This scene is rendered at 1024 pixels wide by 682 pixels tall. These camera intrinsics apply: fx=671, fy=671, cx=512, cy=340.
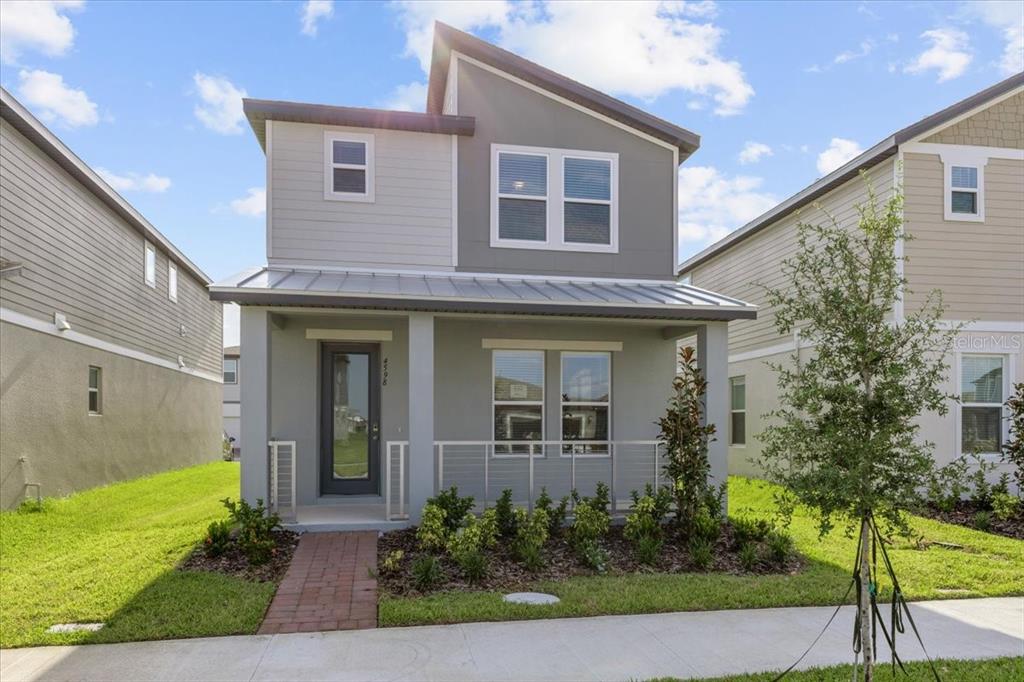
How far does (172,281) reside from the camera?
18.6 metres

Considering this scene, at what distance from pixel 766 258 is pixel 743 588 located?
1018 cm

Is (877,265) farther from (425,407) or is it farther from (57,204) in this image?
(57,204)

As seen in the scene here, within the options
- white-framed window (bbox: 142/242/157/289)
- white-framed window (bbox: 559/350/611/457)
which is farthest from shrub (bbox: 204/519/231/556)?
white-framed window (bbox: 142/242/157/289)

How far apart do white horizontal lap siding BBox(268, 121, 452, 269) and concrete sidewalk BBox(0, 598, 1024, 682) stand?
18.5 feet

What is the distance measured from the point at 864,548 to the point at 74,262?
13.6 meters

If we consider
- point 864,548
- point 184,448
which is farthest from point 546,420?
point 184,448

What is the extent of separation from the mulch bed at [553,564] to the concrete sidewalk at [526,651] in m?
0.99

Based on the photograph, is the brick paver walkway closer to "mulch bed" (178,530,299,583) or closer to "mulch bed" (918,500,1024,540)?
"mulch bed" (178,530,299,583)

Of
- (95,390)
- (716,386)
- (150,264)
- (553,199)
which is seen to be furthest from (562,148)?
(150,264)

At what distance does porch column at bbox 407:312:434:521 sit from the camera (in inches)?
324

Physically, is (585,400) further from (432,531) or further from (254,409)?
(254,409)

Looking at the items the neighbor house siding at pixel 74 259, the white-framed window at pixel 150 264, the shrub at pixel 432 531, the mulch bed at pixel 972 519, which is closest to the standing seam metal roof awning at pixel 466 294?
the shrub at pixel 432 531

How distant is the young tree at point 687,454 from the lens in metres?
8.10

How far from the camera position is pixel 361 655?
16.2 feet
